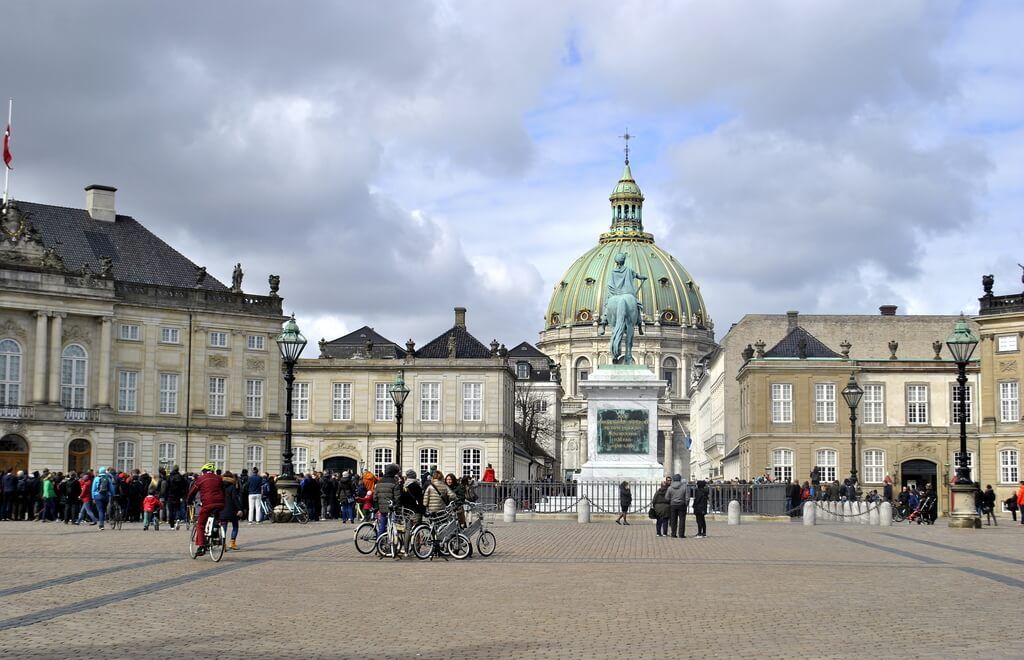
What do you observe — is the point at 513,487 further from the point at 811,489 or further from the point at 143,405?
the point at 143,405

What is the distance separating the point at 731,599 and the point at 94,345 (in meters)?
58.9

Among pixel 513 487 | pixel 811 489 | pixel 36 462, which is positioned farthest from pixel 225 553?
pixel 36 462

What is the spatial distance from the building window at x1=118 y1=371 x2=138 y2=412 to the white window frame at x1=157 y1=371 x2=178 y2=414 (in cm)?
146

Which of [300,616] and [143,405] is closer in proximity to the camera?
[300,616]

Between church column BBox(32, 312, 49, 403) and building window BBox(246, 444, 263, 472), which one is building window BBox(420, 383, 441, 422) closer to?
building window BBox(246, 444, 263, 472)

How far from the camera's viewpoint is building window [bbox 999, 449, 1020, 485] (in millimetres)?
74062

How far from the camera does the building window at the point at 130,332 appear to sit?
72.6m

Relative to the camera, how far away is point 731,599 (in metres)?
17.0

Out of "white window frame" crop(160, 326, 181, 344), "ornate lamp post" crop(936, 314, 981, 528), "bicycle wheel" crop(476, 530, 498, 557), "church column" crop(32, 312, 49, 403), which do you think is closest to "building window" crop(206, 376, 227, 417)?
"white window frame" crop(160, 326, 181, 344)

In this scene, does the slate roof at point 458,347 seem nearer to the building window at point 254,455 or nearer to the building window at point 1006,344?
the building window at point 254,455

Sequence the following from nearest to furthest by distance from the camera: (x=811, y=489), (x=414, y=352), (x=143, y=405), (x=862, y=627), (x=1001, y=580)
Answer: (x=862, y=627)
(x=1001, y=580)
(x=811, y=489)
(x=143, y=405)
(x=414, y=352)

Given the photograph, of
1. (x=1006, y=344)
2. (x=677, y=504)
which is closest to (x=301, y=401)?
(x=1006, y=344)

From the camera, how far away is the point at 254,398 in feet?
252

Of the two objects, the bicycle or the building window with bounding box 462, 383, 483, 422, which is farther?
the building window with bounding box 462, 383, 483, 422
